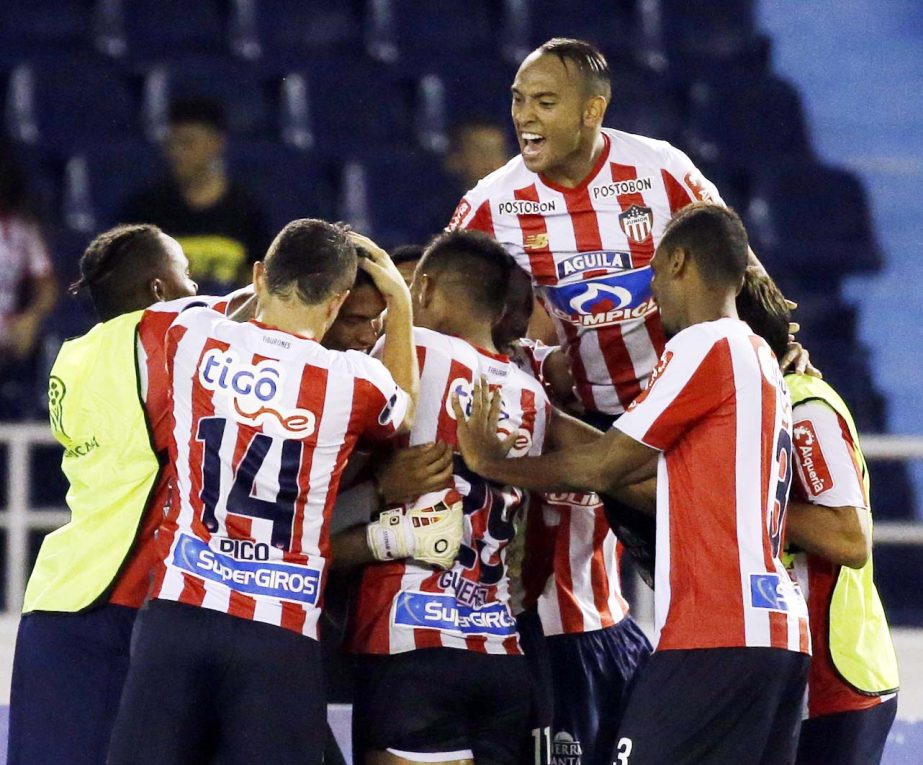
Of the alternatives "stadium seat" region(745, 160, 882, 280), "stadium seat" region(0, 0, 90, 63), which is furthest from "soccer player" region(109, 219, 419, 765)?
"stadium seat" region(0, 0, 90, 63)

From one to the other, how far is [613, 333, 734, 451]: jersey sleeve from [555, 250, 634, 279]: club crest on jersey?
28.3 inches

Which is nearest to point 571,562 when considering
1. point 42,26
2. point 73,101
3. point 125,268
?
point 125,268

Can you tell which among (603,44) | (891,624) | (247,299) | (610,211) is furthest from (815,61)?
(247,299)

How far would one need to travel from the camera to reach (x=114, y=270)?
3744mm

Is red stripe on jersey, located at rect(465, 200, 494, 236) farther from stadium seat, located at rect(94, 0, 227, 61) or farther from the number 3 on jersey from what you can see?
stadium seat, located at rect(94, 0, 227, 61)

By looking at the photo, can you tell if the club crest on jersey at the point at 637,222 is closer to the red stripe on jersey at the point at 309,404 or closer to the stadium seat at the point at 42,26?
the red stripe on jersey at the point at 309,404

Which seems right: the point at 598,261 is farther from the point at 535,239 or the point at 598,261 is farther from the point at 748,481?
the point at 748,481

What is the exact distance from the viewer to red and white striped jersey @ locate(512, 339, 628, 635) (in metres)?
4.11

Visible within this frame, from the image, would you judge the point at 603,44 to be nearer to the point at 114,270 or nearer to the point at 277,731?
the point at 114,270

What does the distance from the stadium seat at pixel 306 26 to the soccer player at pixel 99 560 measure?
5311mm

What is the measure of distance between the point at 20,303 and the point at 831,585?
14.8 feet

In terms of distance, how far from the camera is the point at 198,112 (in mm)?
7719

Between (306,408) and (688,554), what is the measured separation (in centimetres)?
83

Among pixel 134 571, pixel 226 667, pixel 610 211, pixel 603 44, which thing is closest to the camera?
pixel 226 667
